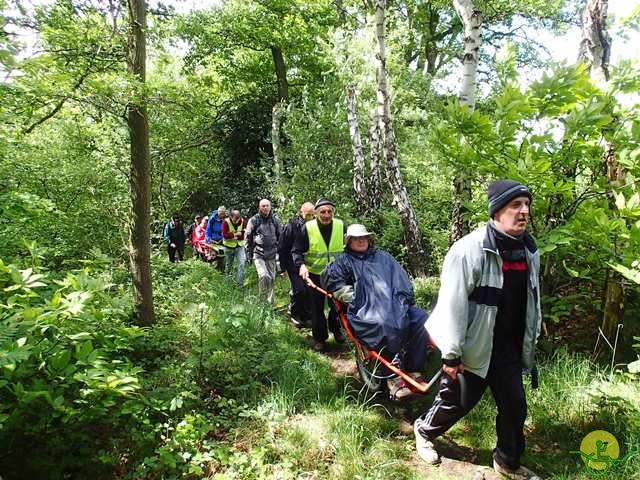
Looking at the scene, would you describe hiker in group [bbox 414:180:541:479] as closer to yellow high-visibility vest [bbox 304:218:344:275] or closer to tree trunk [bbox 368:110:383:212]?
yellow high-visibility vest [bbox 304:218:344:275]

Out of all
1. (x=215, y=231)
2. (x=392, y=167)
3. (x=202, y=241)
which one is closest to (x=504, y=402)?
(x=392, y=167)

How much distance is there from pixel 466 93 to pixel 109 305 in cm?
517

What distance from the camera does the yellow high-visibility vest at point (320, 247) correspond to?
593 centimetres

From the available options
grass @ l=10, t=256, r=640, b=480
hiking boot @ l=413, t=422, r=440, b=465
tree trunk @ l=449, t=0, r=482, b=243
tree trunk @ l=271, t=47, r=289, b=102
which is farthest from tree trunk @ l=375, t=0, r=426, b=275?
tree trunk @ l=271, t=47, r=289, b=102

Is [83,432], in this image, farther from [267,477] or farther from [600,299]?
[600,299]

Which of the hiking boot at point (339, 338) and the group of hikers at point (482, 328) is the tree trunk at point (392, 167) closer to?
the hiking boot at point (339, 338)

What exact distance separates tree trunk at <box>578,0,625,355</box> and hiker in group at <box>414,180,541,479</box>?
4.24 ft

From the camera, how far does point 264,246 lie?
7750mm

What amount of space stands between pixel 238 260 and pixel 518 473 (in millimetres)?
7297

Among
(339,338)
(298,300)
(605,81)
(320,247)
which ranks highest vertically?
(605,81)

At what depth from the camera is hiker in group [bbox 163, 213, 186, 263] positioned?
12.8 meters

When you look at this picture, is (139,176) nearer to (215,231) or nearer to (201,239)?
(215,231)

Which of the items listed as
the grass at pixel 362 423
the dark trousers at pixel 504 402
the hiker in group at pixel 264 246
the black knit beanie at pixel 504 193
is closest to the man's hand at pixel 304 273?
the grass at pixel 362 423

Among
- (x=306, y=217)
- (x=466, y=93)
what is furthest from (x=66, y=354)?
(x=466, y=93)
